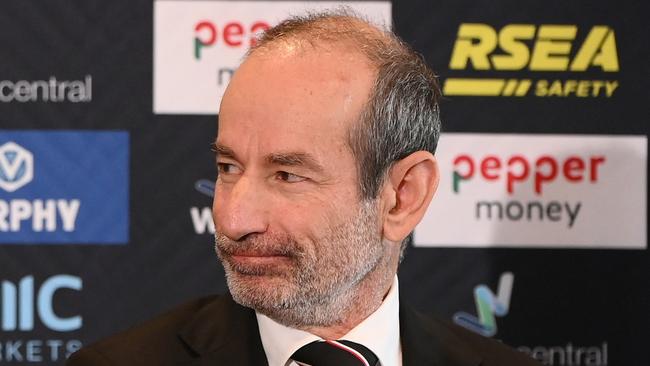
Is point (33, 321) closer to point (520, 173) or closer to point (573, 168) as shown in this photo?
point (520, 173)

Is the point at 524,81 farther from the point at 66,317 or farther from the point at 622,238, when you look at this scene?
the point at 66,317

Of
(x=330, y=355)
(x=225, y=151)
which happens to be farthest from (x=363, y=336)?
(x=225, y=151)

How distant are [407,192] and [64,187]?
3.42 feet

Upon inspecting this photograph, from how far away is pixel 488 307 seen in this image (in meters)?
2.40

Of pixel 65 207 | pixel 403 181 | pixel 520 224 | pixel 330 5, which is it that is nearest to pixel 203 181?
pixel 65 207

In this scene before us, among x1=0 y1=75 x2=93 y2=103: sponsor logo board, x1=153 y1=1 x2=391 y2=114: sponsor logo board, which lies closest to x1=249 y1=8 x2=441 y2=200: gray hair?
x1=153 y1=1 x2=391 y2=114: sponsor logo board

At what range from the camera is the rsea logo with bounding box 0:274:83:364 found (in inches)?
91.0

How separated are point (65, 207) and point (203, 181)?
11.9 inches

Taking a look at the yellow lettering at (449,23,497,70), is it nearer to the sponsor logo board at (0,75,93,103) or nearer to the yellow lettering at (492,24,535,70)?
the yellow lettering at (492,24,535,70)

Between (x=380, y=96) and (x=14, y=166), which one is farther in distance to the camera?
(x=14, y=166)

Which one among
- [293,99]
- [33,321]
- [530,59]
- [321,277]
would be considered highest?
[530,59]

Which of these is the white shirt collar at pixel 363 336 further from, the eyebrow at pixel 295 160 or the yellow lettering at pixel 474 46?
the yellow lettering at pixel 474 46

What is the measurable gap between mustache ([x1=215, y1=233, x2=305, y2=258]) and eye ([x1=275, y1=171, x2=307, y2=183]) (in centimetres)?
7

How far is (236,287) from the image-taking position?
1419mm
